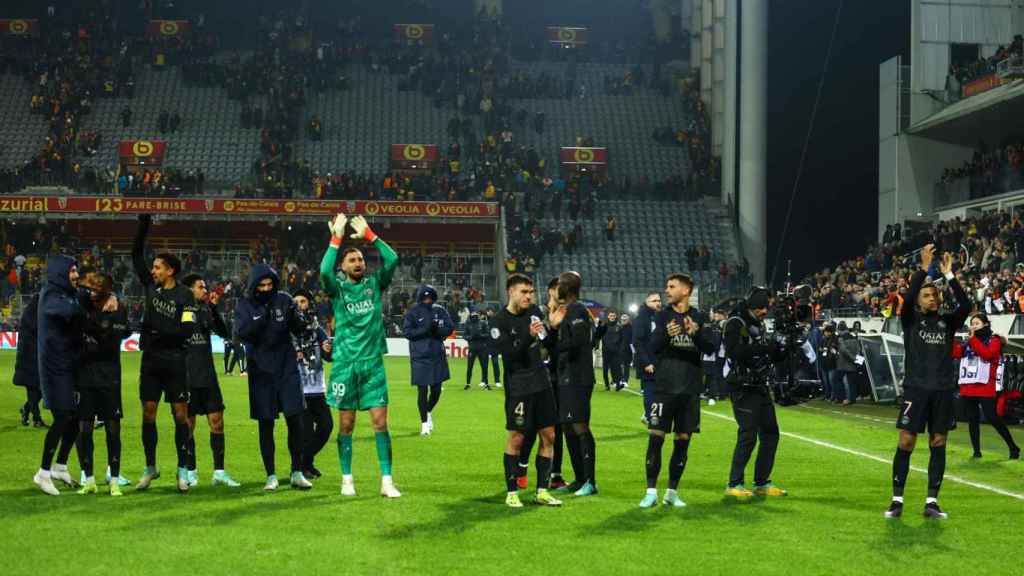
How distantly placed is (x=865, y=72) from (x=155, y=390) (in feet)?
129

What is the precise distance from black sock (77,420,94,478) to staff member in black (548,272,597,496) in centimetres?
425

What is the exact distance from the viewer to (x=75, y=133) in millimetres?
56812

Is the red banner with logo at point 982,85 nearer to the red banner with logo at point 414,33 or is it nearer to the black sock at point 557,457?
the red banner with logo at point 414,33

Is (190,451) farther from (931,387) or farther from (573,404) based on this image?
(931,387)

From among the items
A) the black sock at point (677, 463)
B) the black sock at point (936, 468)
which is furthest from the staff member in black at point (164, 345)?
the black sock at point (936, 468)

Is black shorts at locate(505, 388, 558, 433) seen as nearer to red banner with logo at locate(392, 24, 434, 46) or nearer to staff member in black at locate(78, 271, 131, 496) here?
staff member in black at locate(78, 271, 131, 496)

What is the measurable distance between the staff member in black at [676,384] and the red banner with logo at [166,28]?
58916 millimetres

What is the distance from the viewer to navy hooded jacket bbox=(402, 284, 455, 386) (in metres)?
17.8

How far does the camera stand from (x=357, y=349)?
1127 centimetres

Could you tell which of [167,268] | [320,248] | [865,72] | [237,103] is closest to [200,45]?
[237,103]

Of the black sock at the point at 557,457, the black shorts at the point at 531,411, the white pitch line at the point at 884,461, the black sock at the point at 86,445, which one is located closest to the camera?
the black shorts at the point at 531,411

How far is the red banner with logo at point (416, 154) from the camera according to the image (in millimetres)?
56031

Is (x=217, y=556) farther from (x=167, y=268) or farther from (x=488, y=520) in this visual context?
(x=167, y=268)

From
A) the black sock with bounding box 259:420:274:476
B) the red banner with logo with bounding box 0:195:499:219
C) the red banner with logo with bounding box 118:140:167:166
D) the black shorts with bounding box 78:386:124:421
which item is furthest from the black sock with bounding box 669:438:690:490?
the red banner with logo with bounding box 118:140:167:166
